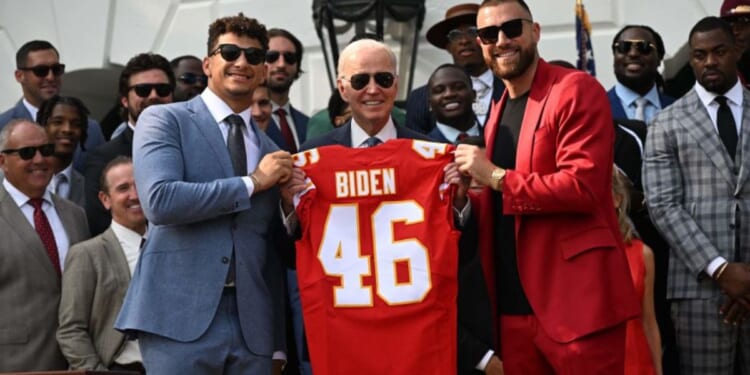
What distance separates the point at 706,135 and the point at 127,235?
10.7 feet

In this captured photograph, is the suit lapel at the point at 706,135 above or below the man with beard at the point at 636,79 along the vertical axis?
below

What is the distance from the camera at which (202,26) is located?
479 inches

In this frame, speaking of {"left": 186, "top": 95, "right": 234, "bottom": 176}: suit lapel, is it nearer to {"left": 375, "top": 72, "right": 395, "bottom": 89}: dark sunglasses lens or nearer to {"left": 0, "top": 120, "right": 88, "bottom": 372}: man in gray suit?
{"left": 375, "top": 72, "right": 395, "bottom": 89}: dark sunglasses lens

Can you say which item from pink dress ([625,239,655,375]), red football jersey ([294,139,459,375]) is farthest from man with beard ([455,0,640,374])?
pink dress ([625,239,655,375])

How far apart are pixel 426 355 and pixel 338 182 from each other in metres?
0.85

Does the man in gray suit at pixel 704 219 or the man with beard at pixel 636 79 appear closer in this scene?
the man in gray suit at pixel 704 219

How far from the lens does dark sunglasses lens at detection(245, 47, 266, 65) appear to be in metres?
6.24

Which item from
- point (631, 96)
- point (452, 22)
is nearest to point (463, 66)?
point (452, 22)

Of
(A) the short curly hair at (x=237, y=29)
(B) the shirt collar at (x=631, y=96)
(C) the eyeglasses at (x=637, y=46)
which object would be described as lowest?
(B) the shirt collar at (x=631, y=96)

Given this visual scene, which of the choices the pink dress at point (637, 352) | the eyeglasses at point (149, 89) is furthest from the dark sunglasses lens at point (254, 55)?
the eyeglasses at point (149, 89)

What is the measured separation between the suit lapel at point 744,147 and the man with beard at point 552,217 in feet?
6.03

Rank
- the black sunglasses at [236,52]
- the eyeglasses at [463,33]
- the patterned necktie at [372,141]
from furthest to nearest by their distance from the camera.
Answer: the eyeglasses at [463,33]
the patterned necktie at [372,141]
the black sunglasses at [236,52]

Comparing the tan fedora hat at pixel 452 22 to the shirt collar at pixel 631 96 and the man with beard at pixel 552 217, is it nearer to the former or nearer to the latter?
the shirt collar at pixel 631 96

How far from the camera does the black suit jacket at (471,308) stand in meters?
6.25
